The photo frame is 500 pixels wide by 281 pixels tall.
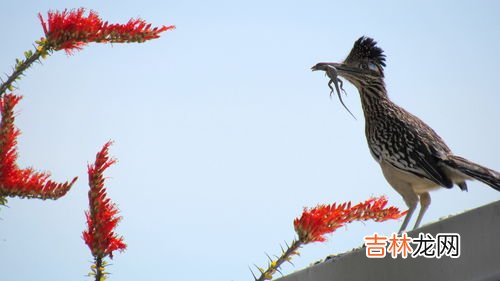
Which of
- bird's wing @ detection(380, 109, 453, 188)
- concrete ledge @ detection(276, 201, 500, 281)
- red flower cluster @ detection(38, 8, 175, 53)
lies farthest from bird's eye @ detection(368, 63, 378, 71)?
red flower cluster @ detection(38, 8, 175, 53)

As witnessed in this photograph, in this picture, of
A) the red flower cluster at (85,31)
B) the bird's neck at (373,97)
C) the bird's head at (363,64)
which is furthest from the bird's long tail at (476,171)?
the red flower cluster at (85,31)

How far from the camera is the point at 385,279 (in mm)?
3354

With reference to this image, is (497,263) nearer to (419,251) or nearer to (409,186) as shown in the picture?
(419,251)

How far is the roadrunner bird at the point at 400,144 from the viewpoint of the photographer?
5676 millimetres

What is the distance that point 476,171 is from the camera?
5.45 meters

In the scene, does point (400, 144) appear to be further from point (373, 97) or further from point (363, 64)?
point (363, 64)

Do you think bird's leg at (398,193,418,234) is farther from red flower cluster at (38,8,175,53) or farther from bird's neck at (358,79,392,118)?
red flower cluster at (38,8,175,53)

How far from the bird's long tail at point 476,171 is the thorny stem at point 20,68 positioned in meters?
3.97

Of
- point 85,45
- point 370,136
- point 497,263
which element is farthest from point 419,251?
point 370,136

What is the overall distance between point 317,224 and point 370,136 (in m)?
3.69

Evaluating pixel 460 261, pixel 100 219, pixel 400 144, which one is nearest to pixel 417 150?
pixel 400 144

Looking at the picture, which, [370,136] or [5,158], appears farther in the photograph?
[370,136]

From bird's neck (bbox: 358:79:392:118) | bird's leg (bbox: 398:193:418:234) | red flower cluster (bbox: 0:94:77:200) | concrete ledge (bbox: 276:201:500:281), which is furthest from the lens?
bird's neck (bbox: 358:79:392:118)

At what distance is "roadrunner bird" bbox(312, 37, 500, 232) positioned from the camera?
568 cm
